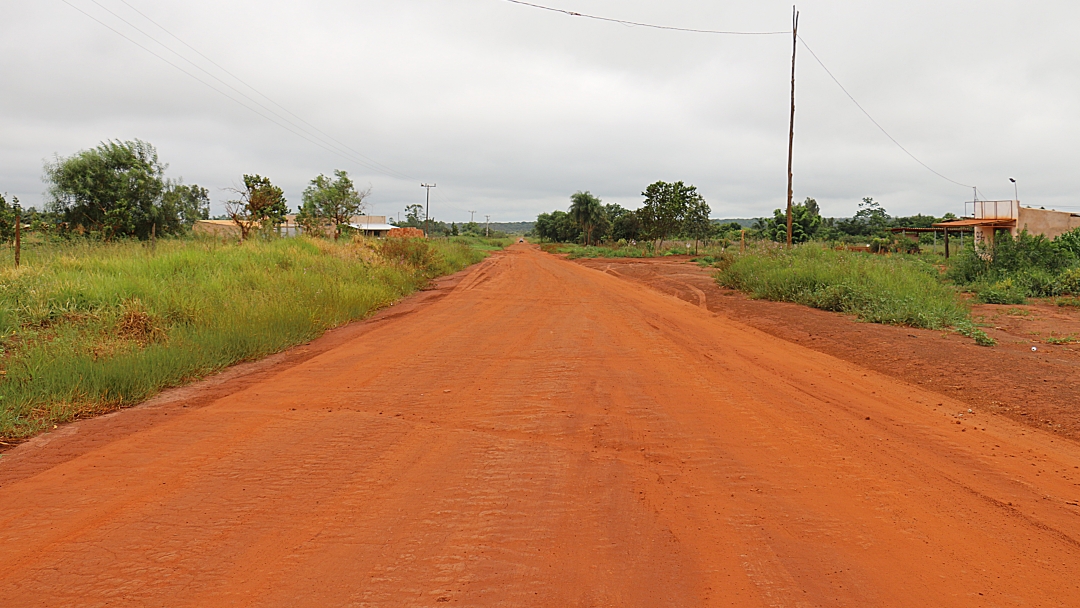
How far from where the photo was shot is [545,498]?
13.9 ft

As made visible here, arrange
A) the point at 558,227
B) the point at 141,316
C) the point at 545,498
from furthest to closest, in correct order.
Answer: the point at 558,227 < the point at 141,316 < the point at 545,498

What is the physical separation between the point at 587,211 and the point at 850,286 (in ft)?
233

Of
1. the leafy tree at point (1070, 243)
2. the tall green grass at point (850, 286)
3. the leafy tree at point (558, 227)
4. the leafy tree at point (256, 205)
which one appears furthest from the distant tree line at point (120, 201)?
the leafy tree at point (558, 227)

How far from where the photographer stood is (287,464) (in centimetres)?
486

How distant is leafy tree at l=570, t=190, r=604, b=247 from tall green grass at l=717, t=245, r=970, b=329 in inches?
2513

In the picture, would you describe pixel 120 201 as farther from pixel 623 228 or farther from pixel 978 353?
pixel 623 228

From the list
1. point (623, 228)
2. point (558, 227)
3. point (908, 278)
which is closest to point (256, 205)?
point (908, 278)

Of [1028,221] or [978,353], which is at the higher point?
[1028,221]

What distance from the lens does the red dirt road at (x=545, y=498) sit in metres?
3.22

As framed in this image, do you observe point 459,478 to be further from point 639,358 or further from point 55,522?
point 639,358

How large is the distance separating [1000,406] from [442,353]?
668 centimetres

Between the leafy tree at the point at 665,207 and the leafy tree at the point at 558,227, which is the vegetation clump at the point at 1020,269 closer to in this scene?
the leafy tree at the point at 665,207

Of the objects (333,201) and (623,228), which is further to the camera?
(623,228)


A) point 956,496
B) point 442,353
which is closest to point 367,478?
point 956,496
